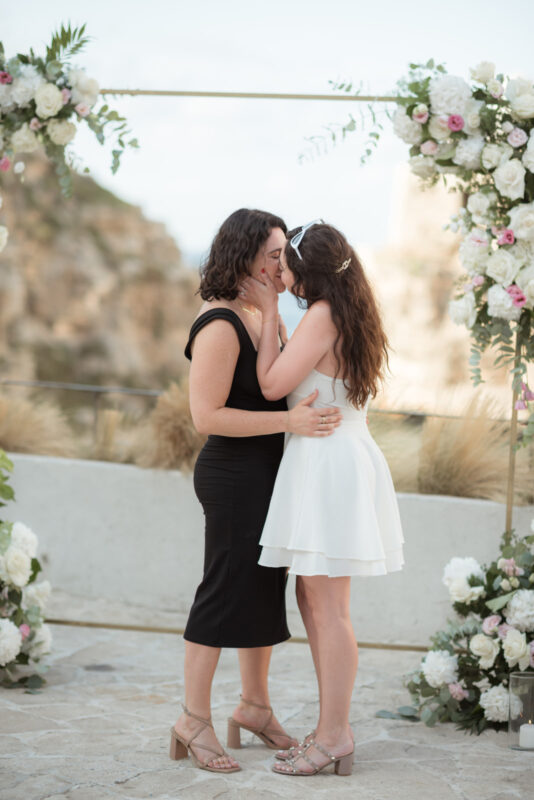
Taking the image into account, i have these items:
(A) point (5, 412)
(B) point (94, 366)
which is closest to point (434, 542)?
(A) point (5, 412)

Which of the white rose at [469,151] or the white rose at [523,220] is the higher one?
the white rose at [469,151]

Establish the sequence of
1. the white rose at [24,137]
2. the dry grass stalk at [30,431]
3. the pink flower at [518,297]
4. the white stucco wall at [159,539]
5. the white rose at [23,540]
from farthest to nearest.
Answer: the dry grass stalk at [30,431] → the white stucco wall at [159,539] → the white rose at [23,540] → the white rose at [24,137] → the pink flower at [518,297]

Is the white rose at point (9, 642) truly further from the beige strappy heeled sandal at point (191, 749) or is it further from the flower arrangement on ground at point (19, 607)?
the beige strappy heeled sandal at point (191, 749)

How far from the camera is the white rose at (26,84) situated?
3.27 metres

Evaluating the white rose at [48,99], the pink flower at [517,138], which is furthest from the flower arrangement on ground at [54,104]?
the pink flower at [517,138]

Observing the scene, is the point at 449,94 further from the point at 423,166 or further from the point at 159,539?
the point at 159,539

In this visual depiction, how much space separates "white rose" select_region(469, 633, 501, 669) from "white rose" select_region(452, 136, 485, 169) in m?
1.63

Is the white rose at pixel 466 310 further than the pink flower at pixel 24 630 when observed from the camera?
No

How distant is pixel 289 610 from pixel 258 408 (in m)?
2.29

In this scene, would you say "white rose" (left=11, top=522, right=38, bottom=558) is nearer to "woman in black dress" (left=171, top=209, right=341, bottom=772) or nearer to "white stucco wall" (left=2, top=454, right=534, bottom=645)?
"woman in black dress" (left=171, top=209, right=341, bottom=772)

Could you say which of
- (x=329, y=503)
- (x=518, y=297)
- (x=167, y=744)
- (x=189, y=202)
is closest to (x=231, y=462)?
(x=329, y=503)

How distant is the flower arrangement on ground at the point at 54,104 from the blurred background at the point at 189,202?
19.9 ft

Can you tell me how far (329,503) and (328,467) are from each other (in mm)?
103

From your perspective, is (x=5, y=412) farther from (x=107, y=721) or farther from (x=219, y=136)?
(x=219, y=136)
